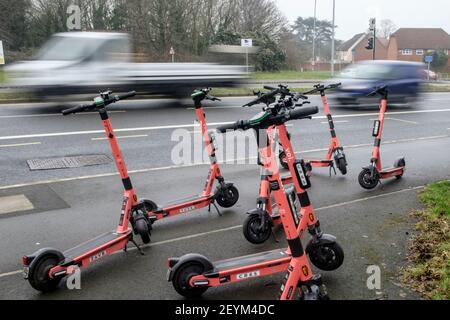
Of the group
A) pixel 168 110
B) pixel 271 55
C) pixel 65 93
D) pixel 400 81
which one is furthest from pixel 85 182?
pixel 271 55

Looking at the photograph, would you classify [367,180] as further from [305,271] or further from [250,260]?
[305,271]

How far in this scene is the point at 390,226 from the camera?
213 inches

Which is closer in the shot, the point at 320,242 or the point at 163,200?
the point at 320,242

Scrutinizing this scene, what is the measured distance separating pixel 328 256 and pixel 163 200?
9.65 feet

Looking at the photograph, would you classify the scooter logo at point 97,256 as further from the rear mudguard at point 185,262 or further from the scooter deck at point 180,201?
the scooter deck at point 180,201

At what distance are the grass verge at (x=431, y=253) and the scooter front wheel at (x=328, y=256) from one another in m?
0.58

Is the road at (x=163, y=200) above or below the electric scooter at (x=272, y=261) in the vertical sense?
below

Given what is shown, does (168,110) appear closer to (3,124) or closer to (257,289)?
(3,124)

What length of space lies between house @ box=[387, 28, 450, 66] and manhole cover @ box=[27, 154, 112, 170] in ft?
245

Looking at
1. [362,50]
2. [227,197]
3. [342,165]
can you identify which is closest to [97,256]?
[227,197]

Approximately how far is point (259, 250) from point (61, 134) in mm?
7923

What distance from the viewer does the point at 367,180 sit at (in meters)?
6.93

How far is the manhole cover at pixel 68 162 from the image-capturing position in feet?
27.5

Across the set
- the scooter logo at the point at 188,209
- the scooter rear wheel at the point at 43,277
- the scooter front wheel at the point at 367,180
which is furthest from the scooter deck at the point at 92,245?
the scooter front wheel at the point at 367,180
